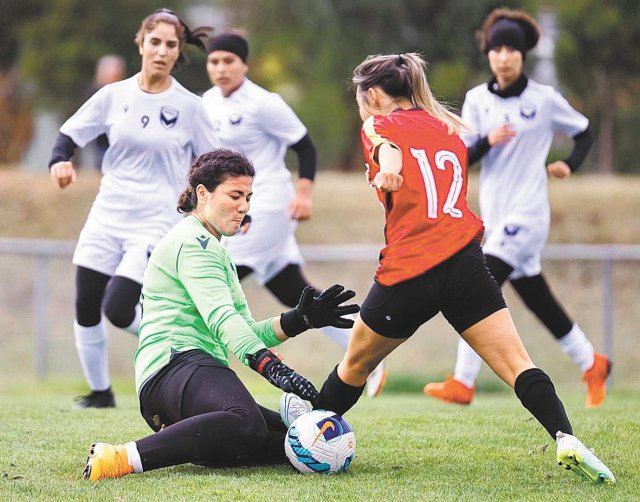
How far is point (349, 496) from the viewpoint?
4852 mm

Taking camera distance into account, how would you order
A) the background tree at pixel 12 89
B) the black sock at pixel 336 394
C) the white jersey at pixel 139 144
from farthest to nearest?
the background tree at pixel 12 89 → the white jersey at pixel 139 144 → the black sock at pixel 336 394

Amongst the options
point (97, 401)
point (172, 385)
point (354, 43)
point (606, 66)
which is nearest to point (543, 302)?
point (97, 401)

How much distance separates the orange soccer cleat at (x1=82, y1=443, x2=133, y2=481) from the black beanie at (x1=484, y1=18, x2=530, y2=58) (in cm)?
472

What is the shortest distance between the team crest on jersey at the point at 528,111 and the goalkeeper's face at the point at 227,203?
12.2ft

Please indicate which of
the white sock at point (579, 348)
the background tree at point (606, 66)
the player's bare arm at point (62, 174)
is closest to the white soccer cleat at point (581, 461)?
the player's bare arm at point (62, 174)

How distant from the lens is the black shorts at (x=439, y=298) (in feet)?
17.3

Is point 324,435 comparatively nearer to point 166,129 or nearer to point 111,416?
point 111,416

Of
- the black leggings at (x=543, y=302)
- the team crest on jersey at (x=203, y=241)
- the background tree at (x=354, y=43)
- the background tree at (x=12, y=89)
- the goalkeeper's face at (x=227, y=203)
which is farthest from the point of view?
the background tree at (x=12, y=89)

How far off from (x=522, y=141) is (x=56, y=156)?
3.39m

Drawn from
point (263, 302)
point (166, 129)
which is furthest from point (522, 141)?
point (263, 302)

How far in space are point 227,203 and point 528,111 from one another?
152 inches

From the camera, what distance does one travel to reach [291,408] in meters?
5.56

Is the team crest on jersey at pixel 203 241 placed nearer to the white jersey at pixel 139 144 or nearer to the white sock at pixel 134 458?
the white sock at pixel 134 458

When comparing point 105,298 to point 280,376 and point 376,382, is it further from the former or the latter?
point 280,376
